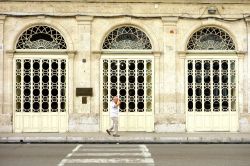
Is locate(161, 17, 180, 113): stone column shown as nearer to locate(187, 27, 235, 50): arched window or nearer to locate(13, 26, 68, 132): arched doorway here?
locate(187, 27, 235, 50): arched window

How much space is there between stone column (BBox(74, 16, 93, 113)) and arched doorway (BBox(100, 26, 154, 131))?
0.55 metres

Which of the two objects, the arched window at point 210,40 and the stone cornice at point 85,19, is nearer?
the stone cornice at point 85,19

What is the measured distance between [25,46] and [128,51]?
3.85 metres

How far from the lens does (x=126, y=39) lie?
2386 centimetres

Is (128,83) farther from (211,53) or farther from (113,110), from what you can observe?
(211,53)

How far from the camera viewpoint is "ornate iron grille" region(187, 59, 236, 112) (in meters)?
23.9

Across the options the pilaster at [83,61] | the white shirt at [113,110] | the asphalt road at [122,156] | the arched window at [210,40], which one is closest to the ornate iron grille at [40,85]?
the pilaster at [83,61]

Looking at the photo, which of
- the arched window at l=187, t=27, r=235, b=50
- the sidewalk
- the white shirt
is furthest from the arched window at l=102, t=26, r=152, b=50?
the sidewalk

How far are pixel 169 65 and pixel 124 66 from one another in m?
1.69

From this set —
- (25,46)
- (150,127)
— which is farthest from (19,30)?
(150,127)

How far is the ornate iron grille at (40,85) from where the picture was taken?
926 inches

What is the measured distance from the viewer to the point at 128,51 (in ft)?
77.8

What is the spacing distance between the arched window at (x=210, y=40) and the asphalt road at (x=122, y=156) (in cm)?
693

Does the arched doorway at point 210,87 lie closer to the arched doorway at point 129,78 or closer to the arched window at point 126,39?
the arched doorway at point 129,78
